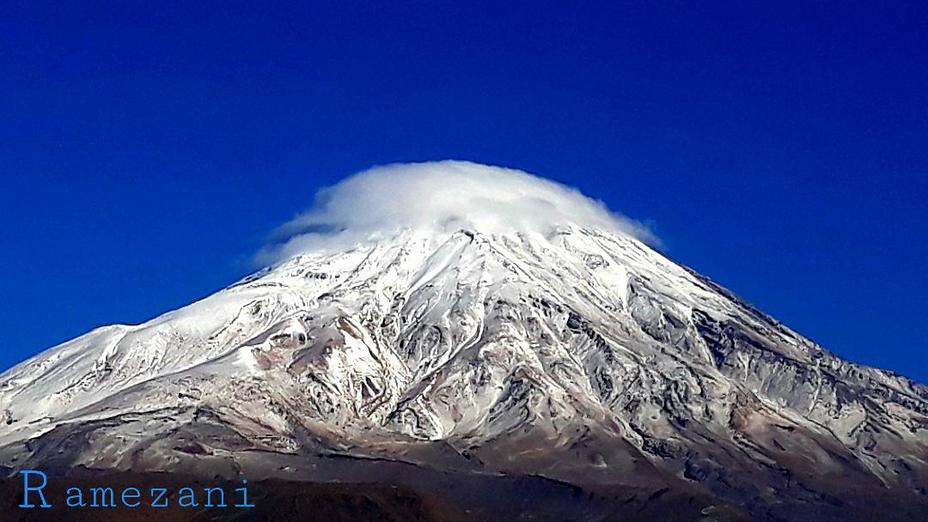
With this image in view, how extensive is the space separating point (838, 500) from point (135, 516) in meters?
116

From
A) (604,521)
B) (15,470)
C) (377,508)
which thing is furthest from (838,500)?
(15,470)

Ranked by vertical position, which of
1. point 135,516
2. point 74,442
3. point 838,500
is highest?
point 838,500

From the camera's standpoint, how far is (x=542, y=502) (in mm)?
172125

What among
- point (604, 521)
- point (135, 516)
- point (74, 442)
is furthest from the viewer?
point (74, 442)

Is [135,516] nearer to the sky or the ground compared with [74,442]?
nearer to the ground

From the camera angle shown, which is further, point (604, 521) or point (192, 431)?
point (192, 431)

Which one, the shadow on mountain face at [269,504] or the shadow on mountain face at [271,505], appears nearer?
the shadow on mountain face at [271,505]

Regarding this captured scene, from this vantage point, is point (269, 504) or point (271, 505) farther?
point (269, 504)

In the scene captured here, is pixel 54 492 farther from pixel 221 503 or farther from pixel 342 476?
pixel 342 476

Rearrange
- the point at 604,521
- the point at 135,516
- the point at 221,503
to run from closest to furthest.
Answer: the point at 135,516 < the point at 221,503 < the point at 604,521

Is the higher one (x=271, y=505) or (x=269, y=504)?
(x=269, y=504)

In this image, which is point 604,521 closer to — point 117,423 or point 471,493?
point 471,493

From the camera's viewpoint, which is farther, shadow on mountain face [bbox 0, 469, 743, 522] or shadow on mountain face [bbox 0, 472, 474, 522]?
shadow on mountain face [bbox 0, 469, 743, 522]

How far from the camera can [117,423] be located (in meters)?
198
